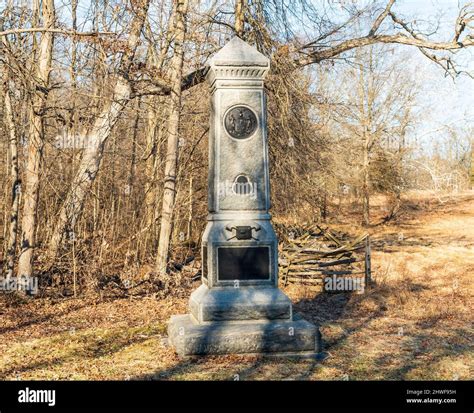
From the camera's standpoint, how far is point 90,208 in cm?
1295

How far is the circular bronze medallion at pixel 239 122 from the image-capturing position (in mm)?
6848

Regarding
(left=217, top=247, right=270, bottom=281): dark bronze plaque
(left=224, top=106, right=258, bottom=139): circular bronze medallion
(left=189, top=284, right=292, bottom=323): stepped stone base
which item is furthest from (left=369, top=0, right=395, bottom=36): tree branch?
(left=189, top=284, right=292, bottom=323): stepped stone base

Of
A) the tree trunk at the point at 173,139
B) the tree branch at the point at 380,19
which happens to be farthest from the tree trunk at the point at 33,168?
the tree branch at the point at 380,19

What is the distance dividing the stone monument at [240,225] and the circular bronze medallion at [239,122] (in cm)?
1

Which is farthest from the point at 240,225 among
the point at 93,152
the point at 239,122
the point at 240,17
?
the point at 240,17

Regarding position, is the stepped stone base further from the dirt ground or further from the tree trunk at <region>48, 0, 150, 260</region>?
the tree trunk at <region>48, 0, 150, 260</region>

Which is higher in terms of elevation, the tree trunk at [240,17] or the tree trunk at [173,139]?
the tree trunk at [240,17]

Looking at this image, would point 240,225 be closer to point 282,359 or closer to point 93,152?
point 282,359

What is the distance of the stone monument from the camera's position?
6.46m

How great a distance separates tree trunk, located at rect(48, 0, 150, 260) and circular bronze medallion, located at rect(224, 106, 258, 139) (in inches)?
179

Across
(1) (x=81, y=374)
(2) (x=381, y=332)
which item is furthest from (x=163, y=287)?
(1) (x=81, y=374)

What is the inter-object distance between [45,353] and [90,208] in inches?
270

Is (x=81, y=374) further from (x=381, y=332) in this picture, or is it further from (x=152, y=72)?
(x=152, y=72)

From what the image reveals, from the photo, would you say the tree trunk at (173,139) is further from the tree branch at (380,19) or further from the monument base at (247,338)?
the tree branch at (380,19)
